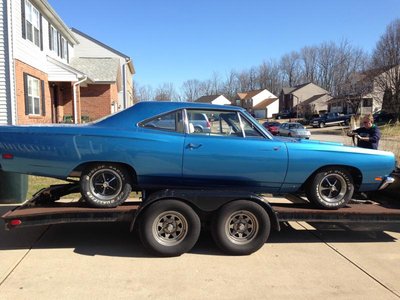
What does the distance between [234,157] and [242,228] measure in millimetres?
919

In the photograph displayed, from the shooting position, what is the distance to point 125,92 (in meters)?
43.3

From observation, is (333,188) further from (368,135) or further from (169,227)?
(368,135)

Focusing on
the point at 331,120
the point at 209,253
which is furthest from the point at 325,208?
the point at 331,120

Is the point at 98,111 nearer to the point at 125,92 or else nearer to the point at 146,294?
the point at 125,92

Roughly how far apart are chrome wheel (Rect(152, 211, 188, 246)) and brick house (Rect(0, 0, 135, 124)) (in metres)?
11.1

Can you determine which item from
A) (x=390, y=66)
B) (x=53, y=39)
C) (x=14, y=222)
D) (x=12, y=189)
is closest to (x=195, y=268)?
(x=14, y=222)

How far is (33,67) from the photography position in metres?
16.5

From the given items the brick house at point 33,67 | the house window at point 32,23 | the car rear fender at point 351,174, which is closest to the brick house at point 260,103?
the brick house at point 33,67

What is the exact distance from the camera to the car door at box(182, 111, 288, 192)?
5.17 metres

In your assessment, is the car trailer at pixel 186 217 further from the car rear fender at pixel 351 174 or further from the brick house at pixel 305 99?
the brick house at pixel 305 99

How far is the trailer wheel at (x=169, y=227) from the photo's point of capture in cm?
488

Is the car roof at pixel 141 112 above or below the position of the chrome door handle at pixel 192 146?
above

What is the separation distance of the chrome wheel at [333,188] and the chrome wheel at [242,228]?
1.12 meters

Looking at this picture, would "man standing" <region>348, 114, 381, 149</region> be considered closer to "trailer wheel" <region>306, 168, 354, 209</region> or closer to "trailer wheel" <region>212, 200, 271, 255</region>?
"trailer wheel" <region>306, 168, 354, 209</region>
